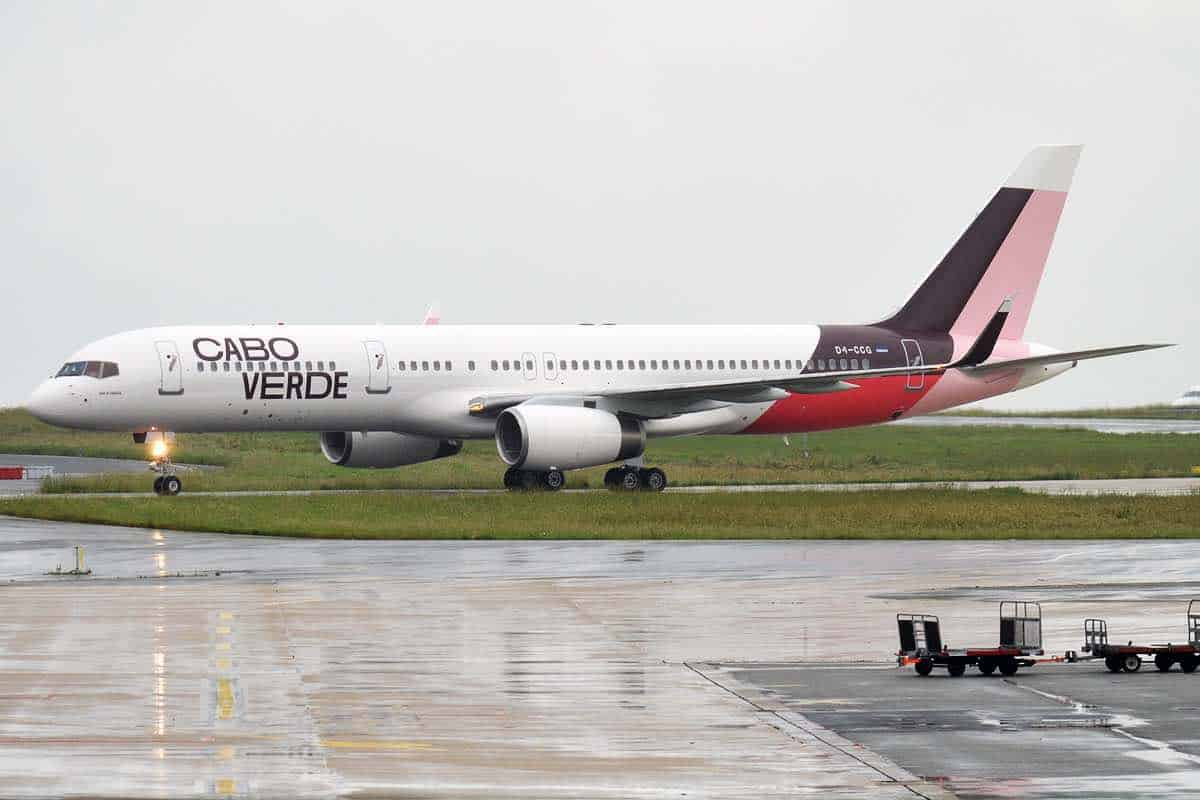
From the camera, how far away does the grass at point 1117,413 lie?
116m

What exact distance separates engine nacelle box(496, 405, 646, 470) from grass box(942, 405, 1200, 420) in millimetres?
67819

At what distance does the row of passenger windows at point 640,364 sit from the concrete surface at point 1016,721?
31.0 meters

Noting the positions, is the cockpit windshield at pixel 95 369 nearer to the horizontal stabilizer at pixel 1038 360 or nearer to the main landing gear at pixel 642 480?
the main landing gear at pixel 642 480

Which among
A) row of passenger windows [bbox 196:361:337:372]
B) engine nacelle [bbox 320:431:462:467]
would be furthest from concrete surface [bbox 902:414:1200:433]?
row of passenger windows [bbox 196:361:337:372]

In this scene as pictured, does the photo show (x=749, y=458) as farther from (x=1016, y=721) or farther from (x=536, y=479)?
(x=1016, y=721)

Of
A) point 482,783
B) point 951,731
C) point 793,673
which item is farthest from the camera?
point 793,673

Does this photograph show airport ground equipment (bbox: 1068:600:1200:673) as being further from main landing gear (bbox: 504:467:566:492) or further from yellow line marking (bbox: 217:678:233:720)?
main landing gear (bbox: 504:467:566:492)

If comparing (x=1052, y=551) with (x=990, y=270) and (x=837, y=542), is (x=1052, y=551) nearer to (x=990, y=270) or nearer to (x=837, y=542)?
(x=837, y=542)

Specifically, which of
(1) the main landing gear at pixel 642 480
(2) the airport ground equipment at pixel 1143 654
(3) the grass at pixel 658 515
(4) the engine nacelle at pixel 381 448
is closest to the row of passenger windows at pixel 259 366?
(3) the grass at pixel 658 515

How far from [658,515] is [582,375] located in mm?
12195

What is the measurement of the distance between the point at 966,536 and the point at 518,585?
11495mm

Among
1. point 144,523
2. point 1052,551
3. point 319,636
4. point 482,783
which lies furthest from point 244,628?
point 144,523

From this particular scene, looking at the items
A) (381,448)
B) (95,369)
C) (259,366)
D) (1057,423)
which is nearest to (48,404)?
(95,369)

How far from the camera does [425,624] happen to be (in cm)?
2084
